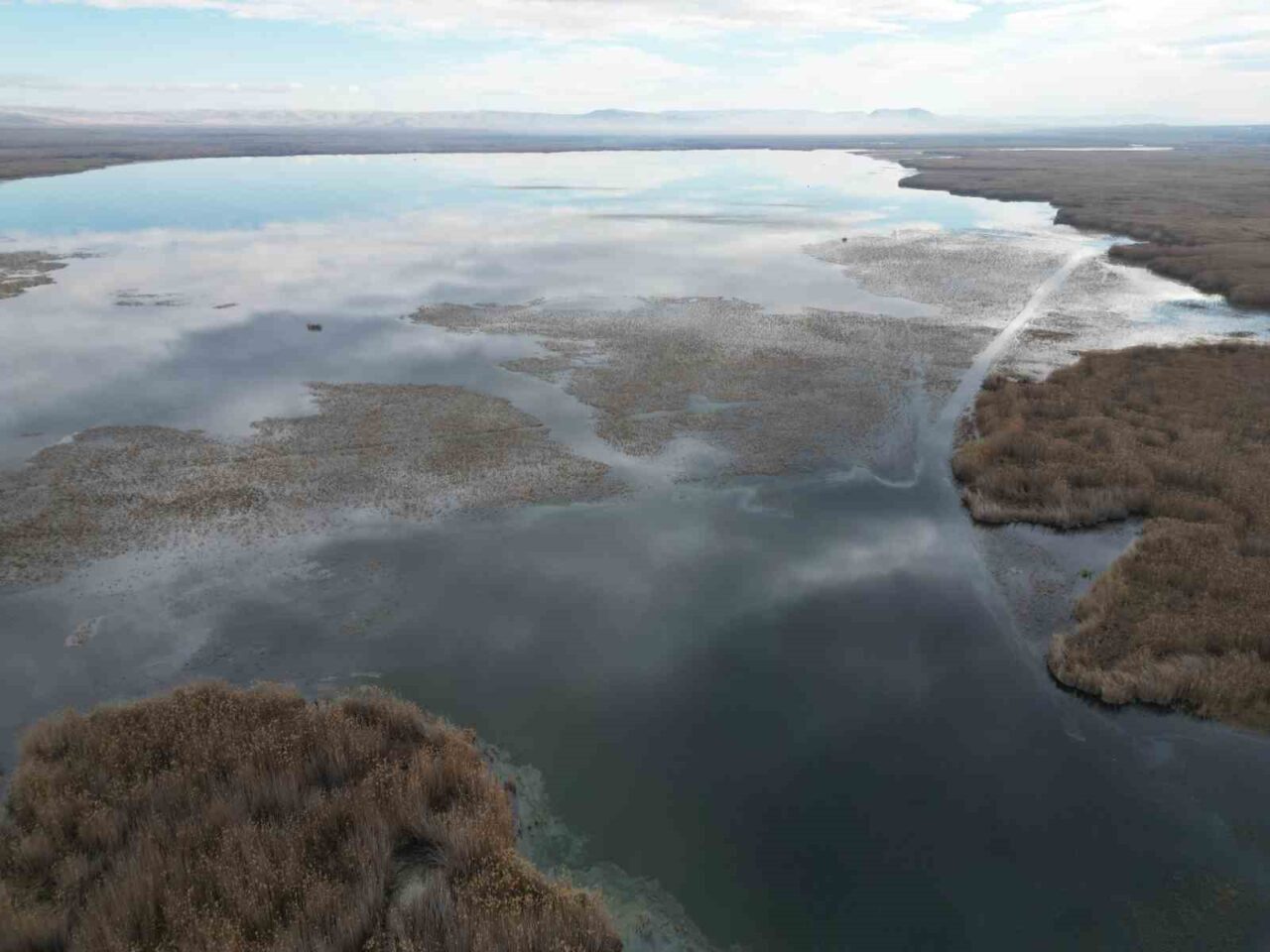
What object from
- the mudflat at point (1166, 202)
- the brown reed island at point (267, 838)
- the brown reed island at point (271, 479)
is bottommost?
the brown reed island at point (271, 479)

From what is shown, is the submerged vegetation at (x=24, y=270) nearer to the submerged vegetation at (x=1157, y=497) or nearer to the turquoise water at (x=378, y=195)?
the turquoise water at (x=378, y=195)

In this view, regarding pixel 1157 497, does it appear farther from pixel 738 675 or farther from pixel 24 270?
pixel 24 270

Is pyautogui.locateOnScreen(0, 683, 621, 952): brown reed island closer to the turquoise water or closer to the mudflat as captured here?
the mudflat

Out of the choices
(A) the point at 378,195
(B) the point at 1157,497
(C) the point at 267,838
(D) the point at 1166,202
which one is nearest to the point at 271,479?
(C) the point at 267,838

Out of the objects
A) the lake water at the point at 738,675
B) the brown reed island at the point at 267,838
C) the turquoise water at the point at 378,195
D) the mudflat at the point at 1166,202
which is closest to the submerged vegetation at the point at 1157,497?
the lake water at the point at 738,675

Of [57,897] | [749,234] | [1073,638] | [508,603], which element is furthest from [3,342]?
[749,234]
